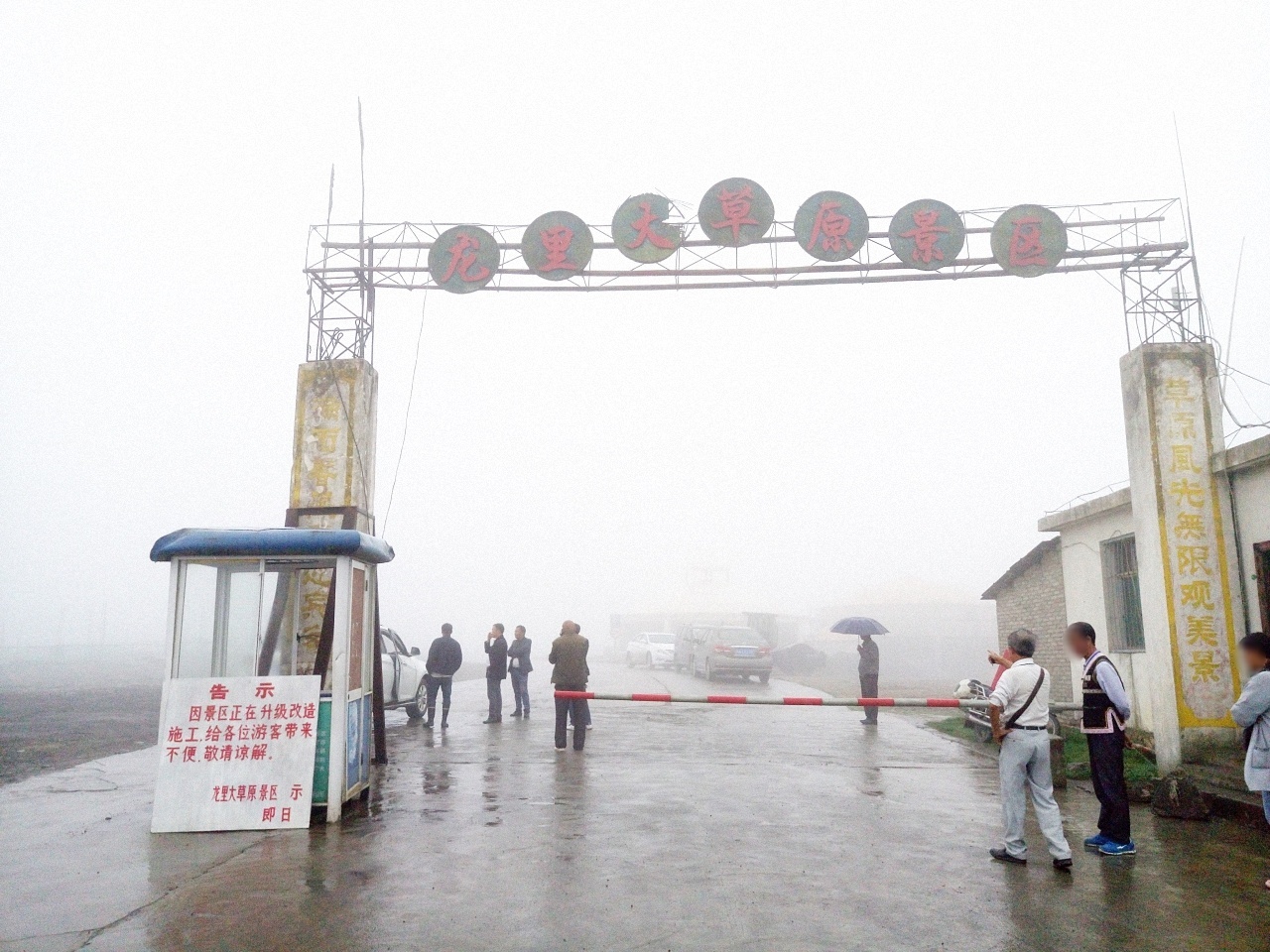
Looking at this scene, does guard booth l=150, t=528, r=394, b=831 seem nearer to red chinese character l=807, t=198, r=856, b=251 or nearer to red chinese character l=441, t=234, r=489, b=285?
red chinese character l=441, t=234, r=489, b=285

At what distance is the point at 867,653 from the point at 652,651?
21391mm

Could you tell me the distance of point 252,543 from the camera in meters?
8.61

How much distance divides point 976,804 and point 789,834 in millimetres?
2832

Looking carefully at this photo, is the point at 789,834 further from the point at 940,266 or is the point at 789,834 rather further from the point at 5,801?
the point at 940,266

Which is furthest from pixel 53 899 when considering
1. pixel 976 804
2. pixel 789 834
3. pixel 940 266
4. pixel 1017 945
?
pixel 940 266

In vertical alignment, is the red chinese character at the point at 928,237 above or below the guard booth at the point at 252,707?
above

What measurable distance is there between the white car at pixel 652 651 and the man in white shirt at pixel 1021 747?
29.3 metres

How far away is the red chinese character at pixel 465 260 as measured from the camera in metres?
14.1

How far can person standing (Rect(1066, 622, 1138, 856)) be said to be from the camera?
7500 millimetres

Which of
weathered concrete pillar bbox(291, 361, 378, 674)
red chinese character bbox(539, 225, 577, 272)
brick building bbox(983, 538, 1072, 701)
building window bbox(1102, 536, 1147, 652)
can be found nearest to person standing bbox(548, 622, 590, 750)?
Result: weathered concrete pillar bbox(291, 361, 378, 674)

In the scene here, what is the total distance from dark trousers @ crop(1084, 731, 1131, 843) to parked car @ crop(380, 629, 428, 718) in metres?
12.0

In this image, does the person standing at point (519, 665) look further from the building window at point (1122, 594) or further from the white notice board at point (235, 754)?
the building window at point (1122, 594)

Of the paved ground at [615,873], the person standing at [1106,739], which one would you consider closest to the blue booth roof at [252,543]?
the paved ground at [615,873]

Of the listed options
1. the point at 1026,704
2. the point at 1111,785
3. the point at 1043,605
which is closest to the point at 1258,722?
the point at 1111,785
